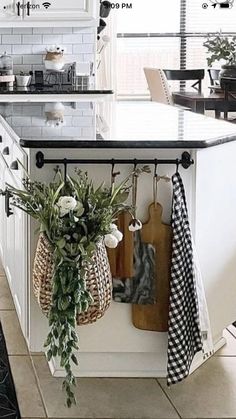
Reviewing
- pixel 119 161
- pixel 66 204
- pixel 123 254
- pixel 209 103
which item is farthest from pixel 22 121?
pixel 209 103

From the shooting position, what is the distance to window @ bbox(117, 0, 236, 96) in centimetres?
902

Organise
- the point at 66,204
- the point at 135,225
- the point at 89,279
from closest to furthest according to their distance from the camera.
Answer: the point at 66,204 → the point at 89,279 → the point at 135,225

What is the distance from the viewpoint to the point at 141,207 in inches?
113

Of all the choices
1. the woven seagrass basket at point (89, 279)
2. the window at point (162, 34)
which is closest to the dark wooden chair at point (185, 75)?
the window at point (162, 34)

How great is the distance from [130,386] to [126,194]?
2.45ft

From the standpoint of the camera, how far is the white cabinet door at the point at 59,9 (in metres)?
6.21

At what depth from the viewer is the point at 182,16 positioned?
905 centimetres

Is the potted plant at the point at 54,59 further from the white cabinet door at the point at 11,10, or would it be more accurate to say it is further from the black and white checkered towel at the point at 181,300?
the black and white checkered towel at the point at 181,300

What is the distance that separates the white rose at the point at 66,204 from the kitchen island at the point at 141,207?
328mm

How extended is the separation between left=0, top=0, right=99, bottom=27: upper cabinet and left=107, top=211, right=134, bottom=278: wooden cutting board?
3766mm

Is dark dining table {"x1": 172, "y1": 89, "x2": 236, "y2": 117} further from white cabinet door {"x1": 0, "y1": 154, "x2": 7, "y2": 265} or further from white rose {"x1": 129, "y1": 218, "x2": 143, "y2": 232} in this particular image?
white rose {"x1": 129, "y1": 218, "x2": 143, "y2": 232}

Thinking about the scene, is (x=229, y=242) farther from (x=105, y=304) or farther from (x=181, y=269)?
(x=105, y=304)

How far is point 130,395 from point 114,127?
1.15 m

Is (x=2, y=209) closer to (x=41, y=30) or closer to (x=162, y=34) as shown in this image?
(x=41, y=30)
